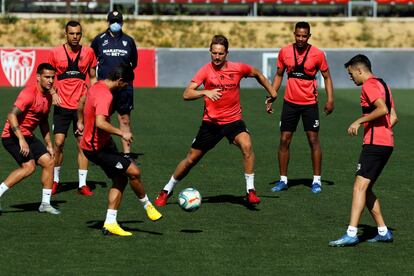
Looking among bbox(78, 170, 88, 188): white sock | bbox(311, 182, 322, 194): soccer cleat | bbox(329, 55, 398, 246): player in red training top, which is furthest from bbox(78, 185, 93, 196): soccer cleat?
bbox(329, 55, 398, 246): player in red training top

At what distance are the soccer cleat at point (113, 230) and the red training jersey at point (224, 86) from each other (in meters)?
2.39

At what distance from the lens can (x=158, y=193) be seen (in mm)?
14484

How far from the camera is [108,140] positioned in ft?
38.4

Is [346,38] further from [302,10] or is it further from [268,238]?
[268,238]

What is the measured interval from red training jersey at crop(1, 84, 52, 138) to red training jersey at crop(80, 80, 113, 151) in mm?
1133

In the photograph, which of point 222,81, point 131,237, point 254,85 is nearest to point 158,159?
point 222,81

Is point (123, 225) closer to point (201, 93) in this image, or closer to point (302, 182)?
point (201, 93)

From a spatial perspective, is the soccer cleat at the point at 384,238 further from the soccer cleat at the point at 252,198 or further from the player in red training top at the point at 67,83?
the player in red training top at the point at 67,83

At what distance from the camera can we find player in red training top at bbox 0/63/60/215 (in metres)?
12.4

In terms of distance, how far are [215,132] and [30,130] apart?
2.32 metres

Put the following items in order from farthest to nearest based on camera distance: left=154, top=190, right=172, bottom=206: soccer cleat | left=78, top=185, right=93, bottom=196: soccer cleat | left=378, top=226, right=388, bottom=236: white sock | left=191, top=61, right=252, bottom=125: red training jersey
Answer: left=78, top=185, right=93, bottom=196: soccer cleat, left=154, top=190, right=172, bottom=206: soccer cleat, left=191, top=61, right=252, bottom=125: red training jersey, left=378, top=226, right=388, bottom=236: white sock

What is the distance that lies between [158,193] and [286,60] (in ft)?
8.44

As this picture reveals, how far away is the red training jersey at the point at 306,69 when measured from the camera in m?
14.8

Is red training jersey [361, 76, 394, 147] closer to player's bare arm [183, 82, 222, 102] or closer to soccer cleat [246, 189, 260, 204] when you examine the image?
player's bare arm [183, 82, 222, 102]
